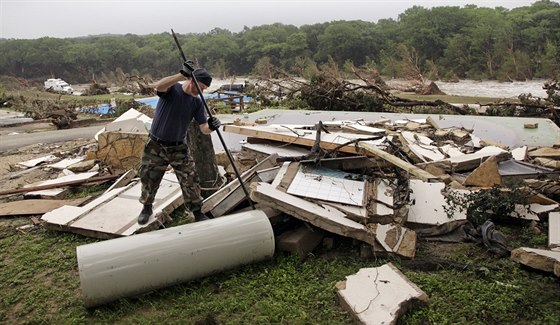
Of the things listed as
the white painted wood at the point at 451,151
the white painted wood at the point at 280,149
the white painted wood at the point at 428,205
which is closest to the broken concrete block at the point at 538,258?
the white painted wood at the point at 428,205

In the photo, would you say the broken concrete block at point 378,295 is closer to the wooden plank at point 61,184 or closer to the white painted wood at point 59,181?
the wooden plank at point 61,184

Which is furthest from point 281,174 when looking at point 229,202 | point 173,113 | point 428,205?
point 428,205

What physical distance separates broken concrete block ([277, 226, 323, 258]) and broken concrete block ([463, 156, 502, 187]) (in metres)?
2.50

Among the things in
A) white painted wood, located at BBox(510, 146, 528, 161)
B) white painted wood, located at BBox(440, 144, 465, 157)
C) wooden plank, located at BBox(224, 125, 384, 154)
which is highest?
wooden plank, located at BBox(224, 125, 384, 154)

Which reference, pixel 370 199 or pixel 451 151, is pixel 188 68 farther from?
pixel 451 151

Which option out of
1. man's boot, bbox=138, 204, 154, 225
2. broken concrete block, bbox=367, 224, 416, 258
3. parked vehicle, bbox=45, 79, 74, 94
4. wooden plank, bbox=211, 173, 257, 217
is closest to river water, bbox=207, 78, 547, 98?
broken concrete block, bbox=367, 224, 416, 258

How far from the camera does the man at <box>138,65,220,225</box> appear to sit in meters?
4.27

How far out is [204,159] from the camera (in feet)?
18.4

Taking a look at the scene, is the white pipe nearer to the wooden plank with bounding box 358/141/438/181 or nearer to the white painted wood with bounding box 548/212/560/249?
the wooden plank with bounding box 358/141/438/181

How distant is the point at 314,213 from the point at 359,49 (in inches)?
2056

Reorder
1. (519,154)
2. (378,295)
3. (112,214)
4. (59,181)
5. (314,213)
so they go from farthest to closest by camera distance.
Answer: (59,181)
(519,154)
(112,214)
(314,213)
(378,295)

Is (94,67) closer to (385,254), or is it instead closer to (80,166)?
(80,166)

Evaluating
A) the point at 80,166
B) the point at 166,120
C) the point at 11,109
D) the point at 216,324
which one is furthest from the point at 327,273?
the point at 11,109

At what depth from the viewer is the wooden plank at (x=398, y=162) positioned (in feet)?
15.3
